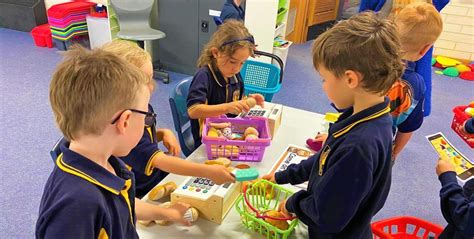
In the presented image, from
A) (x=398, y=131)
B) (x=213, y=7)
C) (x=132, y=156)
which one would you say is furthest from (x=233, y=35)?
(x=213, y=7)

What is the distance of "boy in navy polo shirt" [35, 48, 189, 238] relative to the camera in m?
0.70

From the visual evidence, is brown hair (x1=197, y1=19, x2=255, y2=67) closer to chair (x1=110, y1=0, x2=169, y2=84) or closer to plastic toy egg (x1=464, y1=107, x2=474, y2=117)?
plastic toy egg (x1=464, y1=107, x2=474, y2=117)

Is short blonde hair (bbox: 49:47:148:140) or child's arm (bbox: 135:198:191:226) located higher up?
short blonde hair (bbox: 49:47:148:140)

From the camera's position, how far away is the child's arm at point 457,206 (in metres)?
1.09

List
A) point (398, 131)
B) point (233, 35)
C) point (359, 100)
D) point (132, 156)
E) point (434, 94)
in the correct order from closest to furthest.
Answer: point (359, 100), point (132, 156), point (233, 35), point (398, 131), point (434, 94)

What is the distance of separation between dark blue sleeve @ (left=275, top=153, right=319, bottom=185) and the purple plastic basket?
0.55 feet

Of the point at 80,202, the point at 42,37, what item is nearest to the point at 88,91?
the point at 80,202

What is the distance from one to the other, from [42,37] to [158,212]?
13.8ft

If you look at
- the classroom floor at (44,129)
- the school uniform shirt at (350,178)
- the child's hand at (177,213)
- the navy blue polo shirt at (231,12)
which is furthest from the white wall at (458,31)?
the child's hand at (177,213)

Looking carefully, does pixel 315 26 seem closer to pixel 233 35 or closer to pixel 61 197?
pixel 233 35

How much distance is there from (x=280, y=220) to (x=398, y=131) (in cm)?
115

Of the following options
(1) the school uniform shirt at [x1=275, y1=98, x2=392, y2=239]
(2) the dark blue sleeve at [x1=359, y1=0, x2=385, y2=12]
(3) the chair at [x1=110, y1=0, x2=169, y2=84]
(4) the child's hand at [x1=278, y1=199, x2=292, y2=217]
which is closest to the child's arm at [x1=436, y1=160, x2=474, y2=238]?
(1) the school uniform shirt at [x1=275, y1=98, x2=392, y2=239]

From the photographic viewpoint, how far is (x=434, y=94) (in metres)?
3.96

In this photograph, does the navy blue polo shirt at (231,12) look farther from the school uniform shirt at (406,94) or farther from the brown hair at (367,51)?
the brown hair at (367,51)
